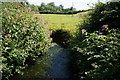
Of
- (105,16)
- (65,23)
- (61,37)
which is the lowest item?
(61,37)

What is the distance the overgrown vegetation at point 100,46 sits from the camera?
8.16 feet

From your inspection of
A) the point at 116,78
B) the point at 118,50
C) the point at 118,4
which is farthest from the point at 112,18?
the point at 116,78

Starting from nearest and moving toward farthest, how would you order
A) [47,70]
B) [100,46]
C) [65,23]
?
[100,46] < [47,70] < [65,23]

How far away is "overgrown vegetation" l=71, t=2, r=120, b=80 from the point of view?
249cm

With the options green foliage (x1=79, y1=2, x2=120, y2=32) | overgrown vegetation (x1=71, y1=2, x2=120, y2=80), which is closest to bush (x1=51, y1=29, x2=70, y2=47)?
overgrown vegetation (x1=71, y1=2, x2=120, y2=80)

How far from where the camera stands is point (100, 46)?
9.69 ft

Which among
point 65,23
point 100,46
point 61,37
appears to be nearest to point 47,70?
point 100,46

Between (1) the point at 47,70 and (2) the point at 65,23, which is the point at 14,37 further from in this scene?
(2) the point at 65,23

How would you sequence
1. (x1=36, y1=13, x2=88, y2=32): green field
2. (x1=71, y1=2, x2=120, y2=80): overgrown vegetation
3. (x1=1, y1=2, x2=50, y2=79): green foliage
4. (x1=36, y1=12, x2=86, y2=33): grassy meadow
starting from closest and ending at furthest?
(x1=71, y1=2, x2=120, y2=80): overgrown vegetation
(x1=1, y1=2, x2=50, y2=79): green foliage
(x1=36, y1=12, x2=86, y2=33): grassy meadow
(x1=36, y1=13, x2=88, y2=32): green field

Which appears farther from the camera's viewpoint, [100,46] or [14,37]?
[14,37]

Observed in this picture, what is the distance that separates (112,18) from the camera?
482cm

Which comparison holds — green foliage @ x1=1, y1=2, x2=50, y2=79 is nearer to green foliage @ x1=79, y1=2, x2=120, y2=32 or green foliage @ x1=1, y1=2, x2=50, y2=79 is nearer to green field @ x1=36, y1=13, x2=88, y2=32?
green field @ x1=36, y1=13, x2=88, y2=32

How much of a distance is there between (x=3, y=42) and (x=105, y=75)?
10.4 ft

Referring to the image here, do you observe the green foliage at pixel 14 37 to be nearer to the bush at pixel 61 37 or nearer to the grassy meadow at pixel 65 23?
the grassy meadow at pixel 65 23
